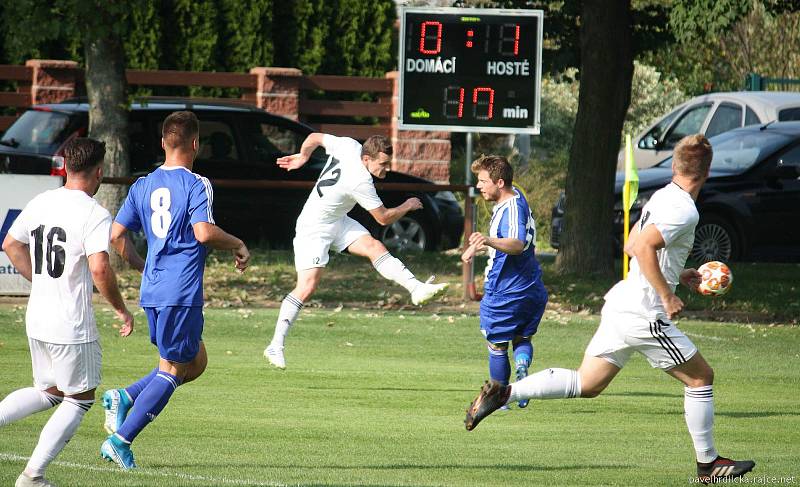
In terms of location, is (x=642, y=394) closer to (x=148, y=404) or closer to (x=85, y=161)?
(x=148, y=404)

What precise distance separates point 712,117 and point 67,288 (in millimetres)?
18103

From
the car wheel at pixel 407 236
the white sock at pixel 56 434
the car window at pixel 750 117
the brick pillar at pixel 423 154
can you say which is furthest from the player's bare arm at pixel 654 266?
the brick pillar at pixel 423 154

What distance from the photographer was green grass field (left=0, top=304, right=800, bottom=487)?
23.4 ft

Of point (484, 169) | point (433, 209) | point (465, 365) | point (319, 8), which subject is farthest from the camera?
point (319, 8)

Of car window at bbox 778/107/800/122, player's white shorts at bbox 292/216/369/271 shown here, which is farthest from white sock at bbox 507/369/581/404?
car window at bbox 778/107/800/122

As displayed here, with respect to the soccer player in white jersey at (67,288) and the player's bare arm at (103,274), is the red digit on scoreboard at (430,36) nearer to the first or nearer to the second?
the soccer player in white jersey at (67,288)

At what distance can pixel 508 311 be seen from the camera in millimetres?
9391

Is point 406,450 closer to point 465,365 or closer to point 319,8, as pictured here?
point 465,365

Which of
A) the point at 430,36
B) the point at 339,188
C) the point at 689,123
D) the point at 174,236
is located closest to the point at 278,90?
the point at 689,123

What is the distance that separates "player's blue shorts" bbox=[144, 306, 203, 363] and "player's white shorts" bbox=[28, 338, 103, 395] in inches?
21.8

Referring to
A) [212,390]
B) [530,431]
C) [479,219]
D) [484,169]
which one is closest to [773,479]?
[530,431]

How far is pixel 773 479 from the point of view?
23.3 ft

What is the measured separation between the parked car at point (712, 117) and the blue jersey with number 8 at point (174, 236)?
15915 millimetres

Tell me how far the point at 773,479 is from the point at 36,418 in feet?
14.9
